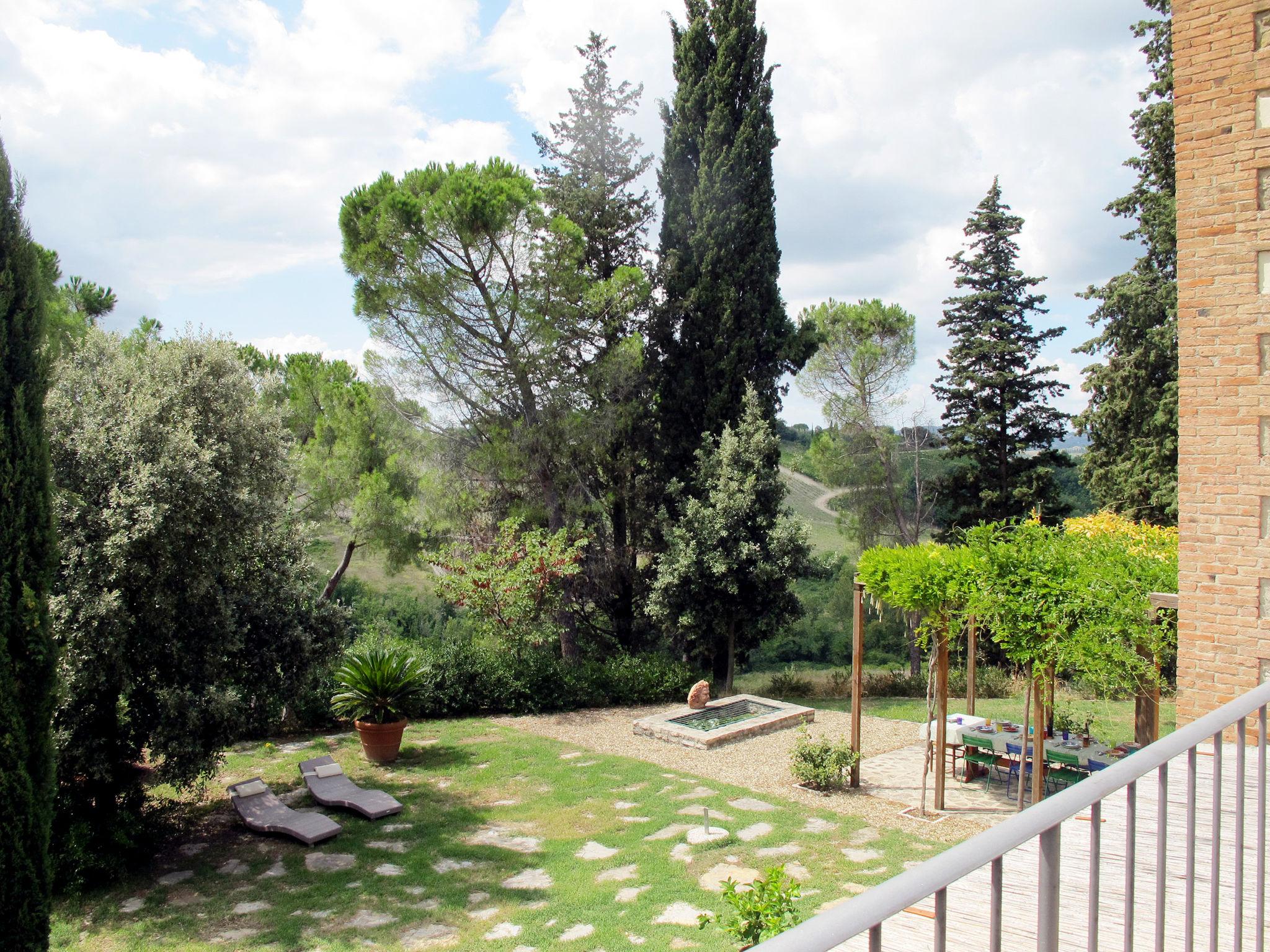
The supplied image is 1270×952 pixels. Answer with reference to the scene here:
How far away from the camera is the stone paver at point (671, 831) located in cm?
718

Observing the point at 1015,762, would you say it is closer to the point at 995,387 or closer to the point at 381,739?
the point at 381,739

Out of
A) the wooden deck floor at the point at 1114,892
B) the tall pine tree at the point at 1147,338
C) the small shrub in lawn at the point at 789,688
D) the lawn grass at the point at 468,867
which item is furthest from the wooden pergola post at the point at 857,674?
the tall pine tree at the point at 1147,338

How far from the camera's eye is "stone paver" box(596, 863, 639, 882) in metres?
6.30

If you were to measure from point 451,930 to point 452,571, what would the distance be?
8.42 meters

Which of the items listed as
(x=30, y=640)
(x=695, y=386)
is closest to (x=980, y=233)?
(x=695, y=386)

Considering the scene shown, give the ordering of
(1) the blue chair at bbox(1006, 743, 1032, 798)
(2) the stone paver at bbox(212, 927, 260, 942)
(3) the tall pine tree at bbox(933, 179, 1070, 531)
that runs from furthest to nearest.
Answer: (3) the tall pine tree at bbox(933, 179, 1070, 531)
(1) the blue chair at bbox(1006, 743, 1032, 798)
(2) the stone paver at bbox(212, 927, 260, 942)

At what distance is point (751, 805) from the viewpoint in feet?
26.4

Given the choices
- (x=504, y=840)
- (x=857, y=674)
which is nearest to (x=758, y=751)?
(x=857, y=674)

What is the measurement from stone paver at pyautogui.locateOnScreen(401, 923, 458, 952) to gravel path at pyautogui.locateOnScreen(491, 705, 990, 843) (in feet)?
13.0

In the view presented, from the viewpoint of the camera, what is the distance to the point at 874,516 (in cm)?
2180

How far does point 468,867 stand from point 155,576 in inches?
136

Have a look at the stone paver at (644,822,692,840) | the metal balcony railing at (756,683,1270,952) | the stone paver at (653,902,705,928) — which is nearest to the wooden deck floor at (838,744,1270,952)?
the metal balcony railing at (756,683,1270,952)

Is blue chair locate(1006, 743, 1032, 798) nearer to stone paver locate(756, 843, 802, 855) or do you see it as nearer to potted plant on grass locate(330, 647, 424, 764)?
stone paver locate(756, 843, 802, 855)

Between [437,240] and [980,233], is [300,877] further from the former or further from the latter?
[980,233]
